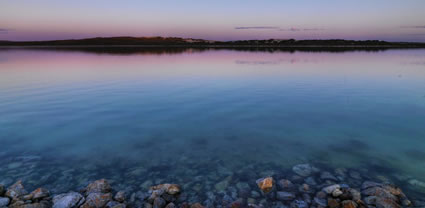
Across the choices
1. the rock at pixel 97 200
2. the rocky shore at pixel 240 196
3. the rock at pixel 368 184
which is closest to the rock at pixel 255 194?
the rocky shore at pixel 240 196

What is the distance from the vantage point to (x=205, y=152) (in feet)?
36.0

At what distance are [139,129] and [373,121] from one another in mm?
14382

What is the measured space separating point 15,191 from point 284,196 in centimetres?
838

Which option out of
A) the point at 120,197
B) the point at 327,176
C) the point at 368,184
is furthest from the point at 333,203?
the point at 120,197

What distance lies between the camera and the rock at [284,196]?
7475 mm

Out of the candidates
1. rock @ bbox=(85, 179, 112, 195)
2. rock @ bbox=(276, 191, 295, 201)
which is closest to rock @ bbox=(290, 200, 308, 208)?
rock @ bbox=(276, 191, 295, 201)

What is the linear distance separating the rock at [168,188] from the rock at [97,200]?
1.36m

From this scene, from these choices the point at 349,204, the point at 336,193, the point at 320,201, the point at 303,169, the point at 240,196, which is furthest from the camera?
the point at 303,169

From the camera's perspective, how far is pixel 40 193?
7.42 m

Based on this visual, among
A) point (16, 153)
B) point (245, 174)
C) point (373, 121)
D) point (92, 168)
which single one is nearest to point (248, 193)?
point (245, 174)

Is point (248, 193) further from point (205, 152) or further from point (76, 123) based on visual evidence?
point (76, 123)

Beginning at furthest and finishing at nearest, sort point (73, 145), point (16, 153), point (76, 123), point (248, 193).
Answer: point (76, 123) < point (73, 145) < point (16, 153) < point (248, 193)

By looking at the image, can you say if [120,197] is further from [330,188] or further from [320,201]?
[330,188]

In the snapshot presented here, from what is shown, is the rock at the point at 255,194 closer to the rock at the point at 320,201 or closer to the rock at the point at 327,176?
the rock at the point at 320,201
